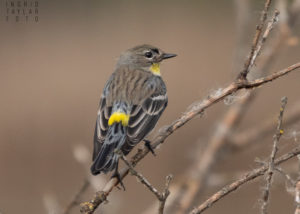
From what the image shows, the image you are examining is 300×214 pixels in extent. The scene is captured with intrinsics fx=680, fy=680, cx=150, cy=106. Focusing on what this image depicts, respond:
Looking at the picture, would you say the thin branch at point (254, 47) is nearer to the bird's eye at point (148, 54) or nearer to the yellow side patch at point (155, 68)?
the yellow side patch at point (155, 68)

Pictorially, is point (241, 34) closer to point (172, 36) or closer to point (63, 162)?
point (63, 162)

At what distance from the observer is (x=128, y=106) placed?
563 cm

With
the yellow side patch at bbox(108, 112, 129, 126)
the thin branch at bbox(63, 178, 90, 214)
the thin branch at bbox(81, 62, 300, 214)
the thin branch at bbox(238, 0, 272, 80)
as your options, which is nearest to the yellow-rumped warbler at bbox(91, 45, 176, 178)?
the yellow side patch at bbox(108, 112, 129, 126)

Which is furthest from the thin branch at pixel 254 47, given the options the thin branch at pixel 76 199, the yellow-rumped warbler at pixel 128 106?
the thin branch at pixel 76 199

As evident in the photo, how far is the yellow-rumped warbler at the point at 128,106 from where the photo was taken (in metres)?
5.02

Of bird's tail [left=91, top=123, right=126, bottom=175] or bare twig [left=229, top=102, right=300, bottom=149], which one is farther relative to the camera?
bare twig [left=229, top=102, right=300, bottom=149]

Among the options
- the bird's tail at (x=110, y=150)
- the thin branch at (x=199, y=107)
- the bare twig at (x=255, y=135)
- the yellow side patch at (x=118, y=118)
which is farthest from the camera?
the bare twig at (x=255, y=135)

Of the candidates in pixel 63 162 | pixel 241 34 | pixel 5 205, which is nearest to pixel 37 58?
pixel 63 162

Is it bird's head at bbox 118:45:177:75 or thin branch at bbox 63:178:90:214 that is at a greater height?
bird's head at bbox 118:45:177:75

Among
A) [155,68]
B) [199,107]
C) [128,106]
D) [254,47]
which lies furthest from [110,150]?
[155,68]

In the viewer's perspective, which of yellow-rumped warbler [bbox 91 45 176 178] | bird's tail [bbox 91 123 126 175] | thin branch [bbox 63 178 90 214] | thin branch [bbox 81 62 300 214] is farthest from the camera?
yellow-rumped warbler [bbox 91 45 176 178]

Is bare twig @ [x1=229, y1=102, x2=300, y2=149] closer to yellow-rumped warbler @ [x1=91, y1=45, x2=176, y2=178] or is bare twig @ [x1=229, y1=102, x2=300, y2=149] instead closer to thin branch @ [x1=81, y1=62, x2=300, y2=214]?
yellow-rumped warbler @ [x1=91, y1=45, x2=176, y2=178]

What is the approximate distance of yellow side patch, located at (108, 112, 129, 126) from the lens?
532 centimetres

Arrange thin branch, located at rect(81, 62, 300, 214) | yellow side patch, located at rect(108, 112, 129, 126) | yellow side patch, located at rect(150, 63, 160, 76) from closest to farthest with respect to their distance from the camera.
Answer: thin branch, located at rect(81, 62, 300, 214) → yellow side patch, located at rect(108, 112, 129, 126) → yellow side patch, located at rect(150, 63, 160, 76)
